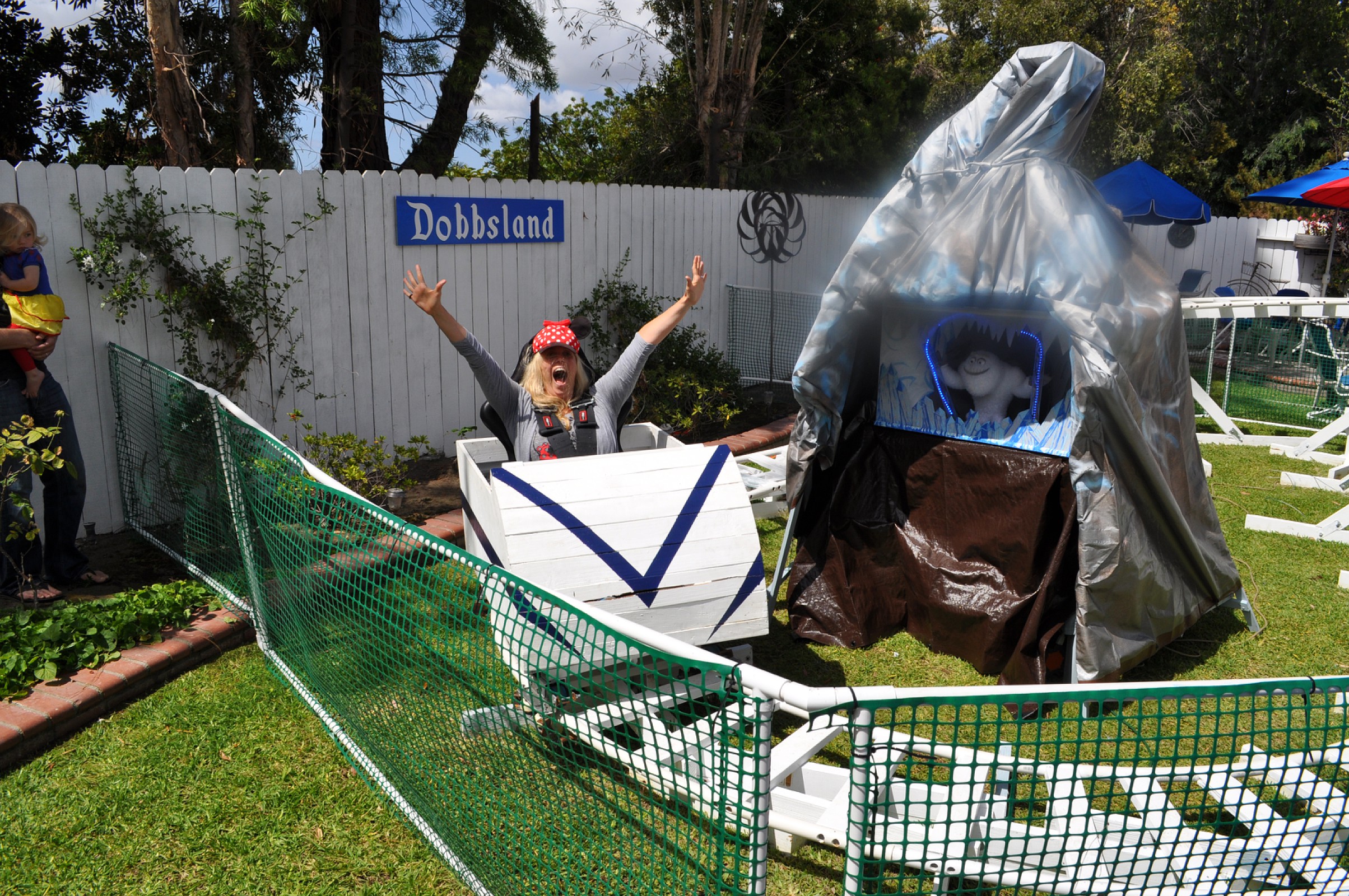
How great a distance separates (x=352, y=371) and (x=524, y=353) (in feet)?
8.52

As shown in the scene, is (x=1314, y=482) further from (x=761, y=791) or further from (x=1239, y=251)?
(x=1239, y=251)

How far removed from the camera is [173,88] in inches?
268

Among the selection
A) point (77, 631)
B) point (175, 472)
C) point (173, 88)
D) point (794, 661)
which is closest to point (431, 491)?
point (175, 472)

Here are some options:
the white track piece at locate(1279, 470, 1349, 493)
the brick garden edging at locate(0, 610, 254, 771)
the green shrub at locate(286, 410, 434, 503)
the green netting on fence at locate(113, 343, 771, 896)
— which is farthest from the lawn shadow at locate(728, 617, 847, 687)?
the white track piece at locate(1279, 470, 1349, 493)

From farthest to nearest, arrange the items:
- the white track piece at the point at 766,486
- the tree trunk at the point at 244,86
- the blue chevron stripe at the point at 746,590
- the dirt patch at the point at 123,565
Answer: the tree trunk at the point at 244,86 → the white track piece at the point at 766,486 → the dirt patch at the point at 123,565 → the blue chevron stripe at the point at 746,590

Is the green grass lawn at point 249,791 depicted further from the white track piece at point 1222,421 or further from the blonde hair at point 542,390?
the white track piece at point 1222,421

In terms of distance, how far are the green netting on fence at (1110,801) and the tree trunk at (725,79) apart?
1001 cm

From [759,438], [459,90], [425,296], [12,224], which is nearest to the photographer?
[425,296]

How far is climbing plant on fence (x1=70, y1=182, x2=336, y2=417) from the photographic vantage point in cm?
521

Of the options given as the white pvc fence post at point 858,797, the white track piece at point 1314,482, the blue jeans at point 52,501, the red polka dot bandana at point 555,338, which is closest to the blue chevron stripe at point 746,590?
the red polka dot bandana at point 555,338

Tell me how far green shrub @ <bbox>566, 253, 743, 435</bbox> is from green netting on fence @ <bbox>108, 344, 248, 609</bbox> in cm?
366

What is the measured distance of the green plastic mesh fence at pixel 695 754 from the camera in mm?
1936

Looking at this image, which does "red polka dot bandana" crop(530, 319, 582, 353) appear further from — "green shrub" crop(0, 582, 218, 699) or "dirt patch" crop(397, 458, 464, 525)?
"green shrub" crop(0, 582, 218, 699)

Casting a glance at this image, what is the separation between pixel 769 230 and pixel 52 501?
304 inches
